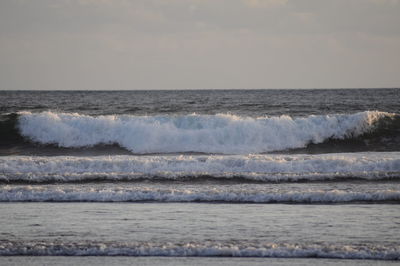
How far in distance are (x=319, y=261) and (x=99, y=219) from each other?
3684mm

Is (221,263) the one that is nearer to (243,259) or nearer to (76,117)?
(243,259)

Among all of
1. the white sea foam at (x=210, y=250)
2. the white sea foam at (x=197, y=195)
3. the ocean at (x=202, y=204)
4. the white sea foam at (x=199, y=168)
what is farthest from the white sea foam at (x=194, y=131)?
the white sea foam at (x=210, y=250)

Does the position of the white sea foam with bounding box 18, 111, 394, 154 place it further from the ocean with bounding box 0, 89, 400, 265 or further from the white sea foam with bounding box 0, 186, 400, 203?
the white sea foam with bounding box 0, 186, 400, 203

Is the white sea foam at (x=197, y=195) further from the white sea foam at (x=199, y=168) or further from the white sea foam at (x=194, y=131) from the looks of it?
the white sea foam at (x=194, y=131)

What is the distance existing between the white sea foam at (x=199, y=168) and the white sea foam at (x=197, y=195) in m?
2.04

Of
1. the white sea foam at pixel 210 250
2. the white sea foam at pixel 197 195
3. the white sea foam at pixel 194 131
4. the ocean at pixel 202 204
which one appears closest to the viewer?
the white sea foam at pixel 210 250

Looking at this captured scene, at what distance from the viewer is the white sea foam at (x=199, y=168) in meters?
12.9

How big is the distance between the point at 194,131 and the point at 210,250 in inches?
552

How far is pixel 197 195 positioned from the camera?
10391mm

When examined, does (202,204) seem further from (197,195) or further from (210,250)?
(210,250)

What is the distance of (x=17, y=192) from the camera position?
10773mm

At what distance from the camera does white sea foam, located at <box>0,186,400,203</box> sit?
10102 millimetres

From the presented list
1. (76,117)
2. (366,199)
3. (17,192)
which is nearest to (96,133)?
(76,117)

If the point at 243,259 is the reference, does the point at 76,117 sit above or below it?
above
